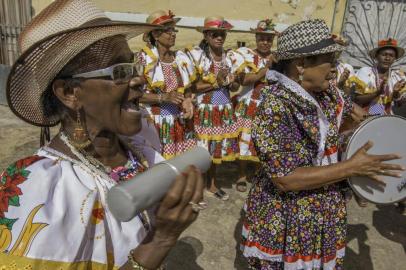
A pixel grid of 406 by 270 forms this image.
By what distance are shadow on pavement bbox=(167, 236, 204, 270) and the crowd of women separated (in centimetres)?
117

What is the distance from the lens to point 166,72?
14.5 feet

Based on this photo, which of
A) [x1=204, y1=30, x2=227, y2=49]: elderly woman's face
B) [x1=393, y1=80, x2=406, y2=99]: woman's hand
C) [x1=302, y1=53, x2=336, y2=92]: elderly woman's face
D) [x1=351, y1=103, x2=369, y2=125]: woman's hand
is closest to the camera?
[x1=302, y1=53, x2=336, y2=92]: elderly woman's face

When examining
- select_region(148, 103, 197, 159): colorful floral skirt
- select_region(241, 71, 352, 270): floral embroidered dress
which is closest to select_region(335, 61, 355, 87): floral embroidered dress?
select_region(148, 103, 197, 159): colorful floral skirt

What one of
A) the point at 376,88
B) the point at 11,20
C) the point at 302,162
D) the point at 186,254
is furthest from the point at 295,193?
the point at 11,20

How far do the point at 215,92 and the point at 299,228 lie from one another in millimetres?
2954

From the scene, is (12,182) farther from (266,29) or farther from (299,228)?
(266,29)

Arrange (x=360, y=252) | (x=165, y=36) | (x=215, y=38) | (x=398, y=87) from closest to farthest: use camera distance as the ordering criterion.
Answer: (x=360, y=252), (x=165, y=36), (x=215, y=38), (x=398, y=87)

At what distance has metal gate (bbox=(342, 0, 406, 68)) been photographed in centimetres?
774

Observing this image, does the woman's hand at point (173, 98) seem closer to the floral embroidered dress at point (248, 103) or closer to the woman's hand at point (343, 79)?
the floral embroidered dress at point (248, 103)

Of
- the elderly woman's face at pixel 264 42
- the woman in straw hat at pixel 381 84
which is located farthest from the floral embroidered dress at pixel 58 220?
the woman in straw hat at pixel 381 84

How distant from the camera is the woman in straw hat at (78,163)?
1.29 metres

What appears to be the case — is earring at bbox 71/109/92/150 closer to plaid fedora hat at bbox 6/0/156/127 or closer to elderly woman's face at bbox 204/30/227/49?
plaid fedora hat at bbox 6/0/156/127

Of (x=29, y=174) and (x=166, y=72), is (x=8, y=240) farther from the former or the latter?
(x=166, y=72)

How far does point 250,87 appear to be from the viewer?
17.2ft
